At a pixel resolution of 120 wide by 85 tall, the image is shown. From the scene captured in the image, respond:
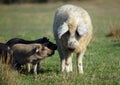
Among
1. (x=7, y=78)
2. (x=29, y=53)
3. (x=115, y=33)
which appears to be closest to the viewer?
(x=7, y=78)

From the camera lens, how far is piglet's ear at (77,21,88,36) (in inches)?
449

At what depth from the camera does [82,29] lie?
11.5 meters

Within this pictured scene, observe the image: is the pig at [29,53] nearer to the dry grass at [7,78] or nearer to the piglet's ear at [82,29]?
the piglet's ear at [82,29]

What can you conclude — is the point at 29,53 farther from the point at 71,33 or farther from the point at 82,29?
the point at 82,29

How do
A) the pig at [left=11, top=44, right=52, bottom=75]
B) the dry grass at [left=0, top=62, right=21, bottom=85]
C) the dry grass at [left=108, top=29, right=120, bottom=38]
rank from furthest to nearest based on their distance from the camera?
1. the dry grass at [left=108, top=29, right=120, bottom=38]
2. the pig at [left=11, top=44, right=52, bottom=75]
3. the dry grass at [left=0, top=62, right=21, bottom=85]

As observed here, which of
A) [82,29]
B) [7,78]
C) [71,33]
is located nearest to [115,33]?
[82,29]

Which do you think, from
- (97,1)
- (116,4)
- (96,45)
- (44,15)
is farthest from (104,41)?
(97,1)

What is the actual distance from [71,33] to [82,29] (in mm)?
303

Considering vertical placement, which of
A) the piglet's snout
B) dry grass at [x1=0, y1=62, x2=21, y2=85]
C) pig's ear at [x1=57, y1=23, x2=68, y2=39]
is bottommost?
dry grass at [x1=0, y1=62, x2=21, y2=85]

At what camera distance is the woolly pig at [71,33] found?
11.4 m

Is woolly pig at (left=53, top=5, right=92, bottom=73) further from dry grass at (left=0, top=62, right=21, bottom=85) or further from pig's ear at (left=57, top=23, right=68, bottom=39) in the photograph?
dry grass at (left=0, top=62, right=21, bottom=85)

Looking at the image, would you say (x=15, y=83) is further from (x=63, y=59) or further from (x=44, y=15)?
(x=44, y=15)

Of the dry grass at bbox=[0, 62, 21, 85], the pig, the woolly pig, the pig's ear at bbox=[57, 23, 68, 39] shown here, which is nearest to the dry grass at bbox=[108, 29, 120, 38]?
the woolly pig

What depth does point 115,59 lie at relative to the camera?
568 inches
